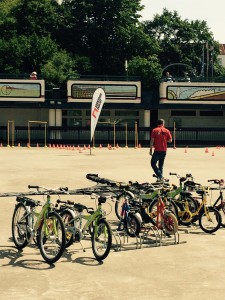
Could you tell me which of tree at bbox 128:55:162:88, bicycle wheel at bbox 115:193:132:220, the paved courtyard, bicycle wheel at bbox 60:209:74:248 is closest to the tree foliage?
tree at bbox 128:55:162:88

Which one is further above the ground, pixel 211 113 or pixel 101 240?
pixel 211 113

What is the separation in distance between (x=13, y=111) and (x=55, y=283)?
41.2 meters

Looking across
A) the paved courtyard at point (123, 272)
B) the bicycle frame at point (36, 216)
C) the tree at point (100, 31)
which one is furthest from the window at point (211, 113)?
the bicycle frame at point (36, 216)

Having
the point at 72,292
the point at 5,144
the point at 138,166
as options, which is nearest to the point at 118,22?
the point at 5,144

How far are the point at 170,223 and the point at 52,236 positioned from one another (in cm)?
Result: 251

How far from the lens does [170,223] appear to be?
1093cm

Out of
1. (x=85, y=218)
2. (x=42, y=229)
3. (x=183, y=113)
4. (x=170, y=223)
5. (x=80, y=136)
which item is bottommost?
(x=170, y=223)

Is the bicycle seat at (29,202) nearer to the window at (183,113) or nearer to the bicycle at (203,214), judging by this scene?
the bicycle at (203,214)

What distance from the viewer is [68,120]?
4859 centimetres

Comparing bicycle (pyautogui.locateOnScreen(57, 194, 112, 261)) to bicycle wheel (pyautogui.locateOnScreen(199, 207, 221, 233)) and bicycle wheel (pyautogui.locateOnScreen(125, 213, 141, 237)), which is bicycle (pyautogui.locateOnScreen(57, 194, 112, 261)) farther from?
bicycle wheel (pyautogui.locateOnScreen(199, 207, 221, 233))

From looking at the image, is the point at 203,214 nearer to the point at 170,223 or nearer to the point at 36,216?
the point at 170,223

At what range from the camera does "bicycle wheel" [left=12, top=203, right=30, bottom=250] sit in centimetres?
1017

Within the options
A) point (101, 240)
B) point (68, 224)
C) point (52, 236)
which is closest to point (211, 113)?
point (68, 224)

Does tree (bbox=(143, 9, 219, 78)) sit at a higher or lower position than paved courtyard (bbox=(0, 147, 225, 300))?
higher
